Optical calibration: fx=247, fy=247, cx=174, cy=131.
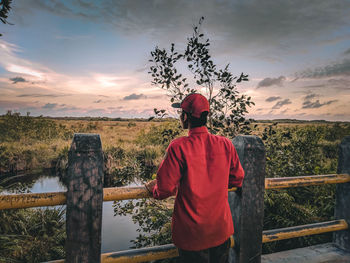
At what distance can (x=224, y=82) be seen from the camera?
14.9ft

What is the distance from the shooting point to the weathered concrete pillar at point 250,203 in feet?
7.08

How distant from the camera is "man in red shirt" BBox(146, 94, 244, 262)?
1639mm

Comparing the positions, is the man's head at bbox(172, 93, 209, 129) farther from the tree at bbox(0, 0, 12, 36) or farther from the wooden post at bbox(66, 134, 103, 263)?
the tree at bbox(0, 0, 12, 36)

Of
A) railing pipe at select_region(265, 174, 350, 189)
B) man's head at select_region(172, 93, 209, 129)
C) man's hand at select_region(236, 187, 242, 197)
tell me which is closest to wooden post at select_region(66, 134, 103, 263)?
man's head at select_region(172, 93, 209, 129)

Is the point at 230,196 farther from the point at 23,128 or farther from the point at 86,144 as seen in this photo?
the point at 23,128

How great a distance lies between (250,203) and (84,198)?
1.40m

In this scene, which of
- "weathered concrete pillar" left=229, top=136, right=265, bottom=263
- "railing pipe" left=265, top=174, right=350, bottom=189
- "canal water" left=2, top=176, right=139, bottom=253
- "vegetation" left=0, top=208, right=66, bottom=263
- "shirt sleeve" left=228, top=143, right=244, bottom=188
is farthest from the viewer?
"canal water" left=2, top=176, right=139, bottom=253

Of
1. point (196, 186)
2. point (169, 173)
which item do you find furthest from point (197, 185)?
point (169, 173)

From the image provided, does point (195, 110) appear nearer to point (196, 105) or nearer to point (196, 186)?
point (196, 105)

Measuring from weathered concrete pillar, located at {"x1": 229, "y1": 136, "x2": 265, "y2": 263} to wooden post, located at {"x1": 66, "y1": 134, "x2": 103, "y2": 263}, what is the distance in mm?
1204

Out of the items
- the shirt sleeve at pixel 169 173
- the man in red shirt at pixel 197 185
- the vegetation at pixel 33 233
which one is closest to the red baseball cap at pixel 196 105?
the man in red shirt at pixel 197 185

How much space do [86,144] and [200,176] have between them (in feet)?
2.58

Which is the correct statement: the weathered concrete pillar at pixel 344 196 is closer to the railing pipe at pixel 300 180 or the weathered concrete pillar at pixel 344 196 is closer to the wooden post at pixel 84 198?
the railing pipe at pixel 300 180

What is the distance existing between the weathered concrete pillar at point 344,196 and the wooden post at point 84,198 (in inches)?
107
